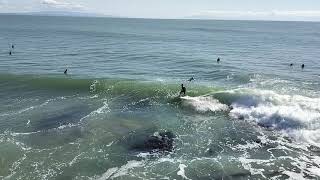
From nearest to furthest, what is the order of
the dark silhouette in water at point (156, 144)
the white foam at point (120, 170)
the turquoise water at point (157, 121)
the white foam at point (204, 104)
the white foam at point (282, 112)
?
the white foam at point (120, 170) < the turquoise water at point (157, 121) < the dark silhouette in water at point (156, 144) < the white foam at point (282, 112) < the white foam at point (204, 104)

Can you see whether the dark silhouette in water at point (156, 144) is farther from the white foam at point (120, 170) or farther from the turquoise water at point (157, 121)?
the white foam at point (120, 170)

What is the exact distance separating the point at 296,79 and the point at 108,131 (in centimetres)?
3279

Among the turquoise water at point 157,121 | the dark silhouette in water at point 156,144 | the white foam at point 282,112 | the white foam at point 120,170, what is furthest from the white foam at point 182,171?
the white foam at point 282,112

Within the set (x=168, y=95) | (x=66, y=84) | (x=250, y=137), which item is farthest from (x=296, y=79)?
(x=66, y=84)

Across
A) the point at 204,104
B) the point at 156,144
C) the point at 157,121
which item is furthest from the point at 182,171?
the point at 204,104

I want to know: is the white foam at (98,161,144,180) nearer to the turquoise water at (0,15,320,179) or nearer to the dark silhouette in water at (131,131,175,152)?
the turquoise water at (0,15,320,179)

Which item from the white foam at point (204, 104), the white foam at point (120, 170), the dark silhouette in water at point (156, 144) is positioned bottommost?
→ the white foam at point (120, 170)

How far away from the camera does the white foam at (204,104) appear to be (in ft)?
128

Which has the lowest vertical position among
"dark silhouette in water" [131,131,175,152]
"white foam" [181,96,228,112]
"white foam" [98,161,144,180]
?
"white foam" [98,161,144,180]

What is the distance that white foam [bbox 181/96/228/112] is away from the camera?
128 feet

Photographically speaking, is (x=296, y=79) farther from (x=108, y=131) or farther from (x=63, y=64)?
(x=63, y=64)

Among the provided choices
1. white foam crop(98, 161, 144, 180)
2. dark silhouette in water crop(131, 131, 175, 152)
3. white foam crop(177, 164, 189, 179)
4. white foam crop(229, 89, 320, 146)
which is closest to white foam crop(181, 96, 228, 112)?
white foam crop(229, 89, 320, 146)

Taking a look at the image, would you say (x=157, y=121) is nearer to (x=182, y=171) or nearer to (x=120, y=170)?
(x=182, y=171)

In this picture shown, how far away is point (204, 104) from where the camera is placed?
39938 millimetres
